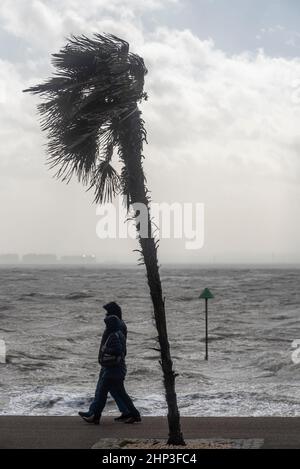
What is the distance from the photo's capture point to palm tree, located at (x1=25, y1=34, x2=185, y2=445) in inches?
350

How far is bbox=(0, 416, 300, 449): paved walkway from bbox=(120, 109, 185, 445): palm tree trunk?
1.16 metres

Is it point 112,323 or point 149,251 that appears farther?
point 112,323

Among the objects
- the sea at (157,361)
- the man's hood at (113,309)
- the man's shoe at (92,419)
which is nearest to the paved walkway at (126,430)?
the man's shoe at (92,419)

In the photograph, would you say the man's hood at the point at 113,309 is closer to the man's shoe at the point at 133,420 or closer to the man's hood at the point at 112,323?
the man's hood at the point at 112,323

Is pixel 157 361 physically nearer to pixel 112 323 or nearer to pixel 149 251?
pixel 112 323

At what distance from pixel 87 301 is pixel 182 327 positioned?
26.4 meters

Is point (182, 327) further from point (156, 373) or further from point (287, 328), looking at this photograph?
point (156, 373)

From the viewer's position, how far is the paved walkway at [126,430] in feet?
31.7

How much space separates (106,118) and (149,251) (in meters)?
1.67

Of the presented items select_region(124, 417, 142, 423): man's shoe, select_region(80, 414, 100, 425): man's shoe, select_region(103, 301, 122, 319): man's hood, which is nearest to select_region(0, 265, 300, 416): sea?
select_region(103, 301, 122, 319): man's hood

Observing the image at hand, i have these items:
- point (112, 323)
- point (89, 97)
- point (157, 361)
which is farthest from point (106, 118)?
point (157, 361)

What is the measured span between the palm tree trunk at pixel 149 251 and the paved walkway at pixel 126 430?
45.7 inches

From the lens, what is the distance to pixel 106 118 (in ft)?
29.1
